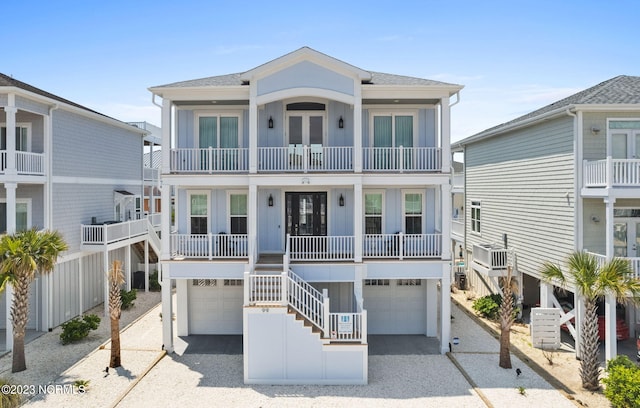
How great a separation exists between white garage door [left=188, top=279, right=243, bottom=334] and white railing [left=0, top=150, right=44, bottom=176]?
6.83 metres

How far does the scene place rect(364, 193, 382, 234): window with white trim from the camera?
49.9ft

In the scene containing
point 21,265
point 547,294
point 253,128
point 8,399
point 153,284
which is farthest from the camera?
point 153,284

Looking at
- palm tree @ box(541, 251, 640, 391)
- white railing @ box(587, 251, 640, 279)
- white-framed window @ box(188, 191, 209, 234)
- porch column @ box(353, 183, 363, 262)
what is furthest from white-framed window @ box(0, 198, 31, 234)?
white railing @ box(587, 251, 640, 279)

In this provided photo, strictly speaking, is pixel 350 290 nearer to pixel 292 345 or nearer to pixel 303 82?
pixel 292 345

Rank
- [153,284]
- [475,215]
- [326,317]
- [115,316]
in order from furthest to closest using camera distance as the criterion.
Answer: [153,284], [475,215], [115,316], [326,317]

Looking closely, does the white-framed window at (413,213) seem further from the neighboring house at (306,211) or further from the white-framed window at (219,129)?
the white-framed window at (219,129)

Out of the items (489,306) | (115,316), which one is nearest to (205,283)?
(115,316)

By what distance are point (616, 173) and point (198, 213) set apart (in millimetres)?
13632

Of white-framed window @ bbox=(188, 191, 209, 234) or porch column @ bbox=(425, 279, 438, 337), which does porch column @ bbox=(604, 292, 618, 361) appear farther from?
white-framed window @ bbox=(188, 191, 209, 234)

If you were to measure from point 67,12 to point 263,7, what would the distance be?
24.3 feet

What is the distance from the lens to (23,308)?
1128cm

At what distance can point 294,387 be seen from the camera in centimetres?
1099

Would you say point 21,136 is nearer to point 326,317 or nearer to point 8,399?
point 8,399

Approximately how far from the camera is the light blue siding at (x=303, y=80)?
521 inches
